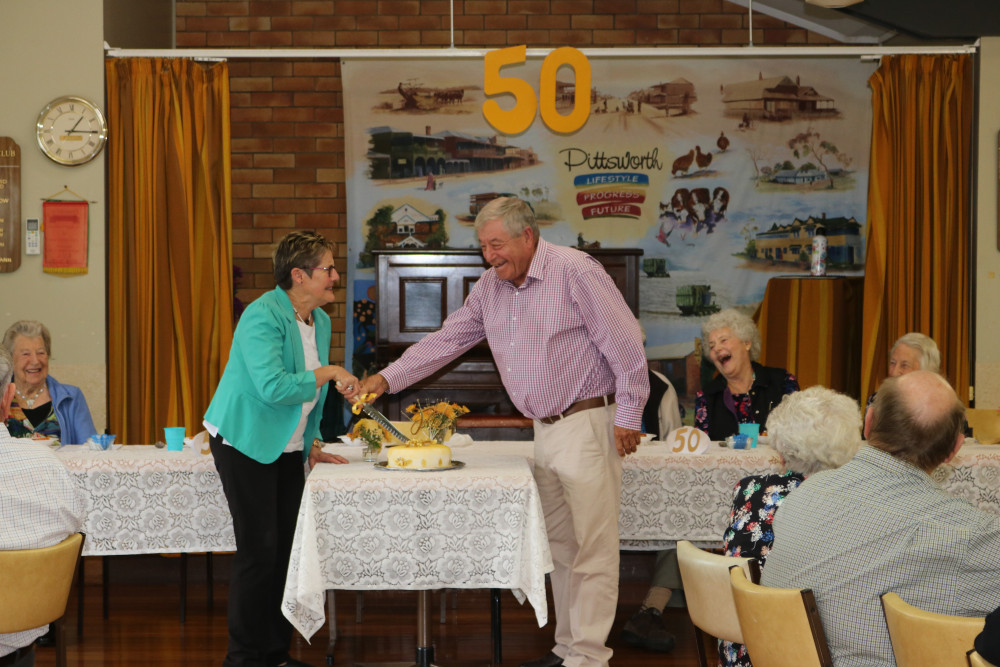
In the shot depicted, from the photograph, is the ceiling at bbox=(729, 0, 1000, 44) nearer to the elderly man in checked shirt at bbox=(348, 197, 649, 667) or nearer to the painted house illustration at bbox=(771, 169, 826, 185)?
the painted house illustration at bbox=(771, 169, 826, 185)

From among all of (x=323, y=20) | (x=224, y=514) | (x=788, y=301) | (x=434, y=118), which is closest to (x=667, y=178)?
(x=788, y=301)

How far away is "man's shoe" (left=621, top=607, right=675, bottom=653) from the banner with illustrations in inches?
105

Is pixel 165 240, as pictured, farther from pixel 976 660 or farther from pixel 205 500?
pixel 976 660

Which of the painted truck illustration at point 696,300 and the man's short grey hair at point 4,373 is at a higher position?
the painted truck illustration at point 696,300

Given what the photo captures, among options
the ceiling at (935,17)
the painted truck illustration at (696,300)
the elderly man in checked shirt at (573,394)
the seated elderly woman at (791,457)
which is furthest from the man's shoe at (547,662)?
the ceiling at (935,17)

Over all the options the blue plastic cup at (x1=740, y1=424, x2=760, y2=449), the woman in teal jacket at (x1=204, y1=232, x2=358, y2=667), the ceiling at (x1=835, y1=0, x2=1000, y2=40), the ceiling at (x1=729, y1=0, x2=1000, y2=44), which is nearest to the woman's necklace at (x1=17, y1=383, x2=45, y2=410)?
the woman in teal jacket at (x1=204, y1=232, x2=358, y2=667)

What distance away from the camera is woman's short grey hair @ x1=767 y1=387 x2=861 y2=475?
2.34m

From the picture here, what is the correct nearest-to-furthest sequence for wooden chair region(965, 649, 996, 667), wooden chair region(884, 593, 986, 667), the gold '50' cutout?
wooden chair region(965, 649, 996, 667) < wooden chair region(884, 593, 986, 667) < the gold '50' cutout

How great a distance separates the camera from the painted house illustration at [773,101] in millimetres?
6320

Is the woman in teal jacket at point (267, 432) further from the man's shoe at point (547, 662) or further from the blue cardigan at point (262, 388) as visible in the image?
the man's shoe at point (547, 662)

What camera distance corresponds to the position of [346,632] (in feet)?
13.3

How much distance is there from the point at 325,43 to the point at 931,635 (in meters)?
5.99

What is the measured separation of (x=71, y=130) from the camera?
5.41 meters

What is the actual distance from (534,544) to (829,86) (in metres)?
4.50
